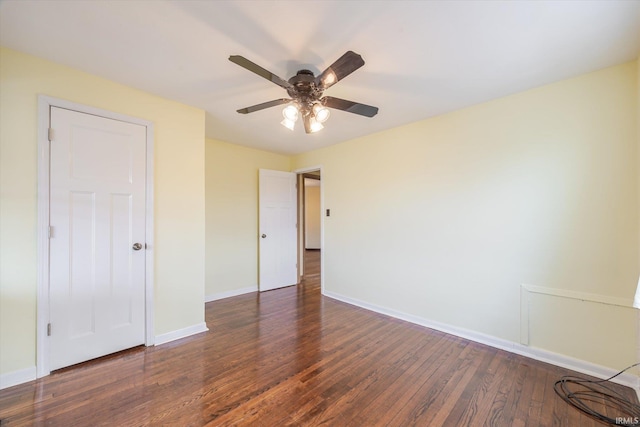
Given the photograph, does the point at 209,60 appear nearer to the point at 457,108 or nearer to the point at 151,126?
the point at 151,126

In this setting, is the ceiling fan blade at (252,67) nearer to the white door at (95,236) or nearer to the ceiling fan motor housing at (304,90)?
the ceiling fan motor housing at (304,90)

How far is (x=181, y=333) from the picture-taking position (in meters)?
2.65

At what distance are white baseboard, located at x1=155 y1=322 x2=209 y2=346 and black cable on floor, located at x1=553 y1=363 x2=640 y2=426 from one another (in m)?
3.23

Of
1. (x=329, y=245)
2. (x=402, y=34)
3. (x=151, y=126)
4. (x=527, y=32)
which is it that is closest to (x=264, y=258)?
(x=329, y=245)

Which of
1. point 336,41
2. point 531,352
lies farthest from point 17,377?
point 531,352

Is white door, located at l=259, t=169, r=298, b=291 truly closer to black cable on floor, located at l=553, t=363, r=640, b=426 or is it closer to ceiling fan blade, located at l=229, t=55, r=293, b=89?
ceiling fan blade, located at l=229, t=55, r=293, b=89

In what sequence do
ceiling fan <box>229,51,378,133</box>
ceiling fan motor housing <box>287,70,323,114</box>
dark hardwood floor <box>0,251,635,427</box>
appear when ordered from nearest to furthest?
ceiling fan <box>229,51,378,133</box>
dark hardwood floor <box>0,251,635,427</box>
ceiling fan motor housing <box>287,70,323,114</box>

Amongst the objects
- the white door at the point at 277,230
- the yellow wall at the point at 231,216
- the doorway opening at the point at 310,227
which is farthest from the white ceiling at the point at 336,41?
the doorway opening at the point at 310,227

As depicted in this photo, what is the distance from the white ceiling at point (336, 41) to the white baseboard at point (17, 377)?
2.39 m

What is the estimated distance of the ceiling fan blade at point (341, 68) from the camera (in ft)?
4.60

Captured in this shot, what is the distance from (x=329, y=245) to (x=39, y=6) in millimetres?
3677

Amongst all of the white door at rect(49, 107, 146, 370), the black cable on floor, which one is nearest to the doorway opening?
the white door at rect(49, 107, 146, 370)

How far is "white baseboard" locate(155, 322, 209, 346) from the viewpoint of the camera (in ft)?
8.25

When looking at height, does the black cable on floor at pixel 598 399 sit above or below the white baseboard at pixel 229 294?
below
